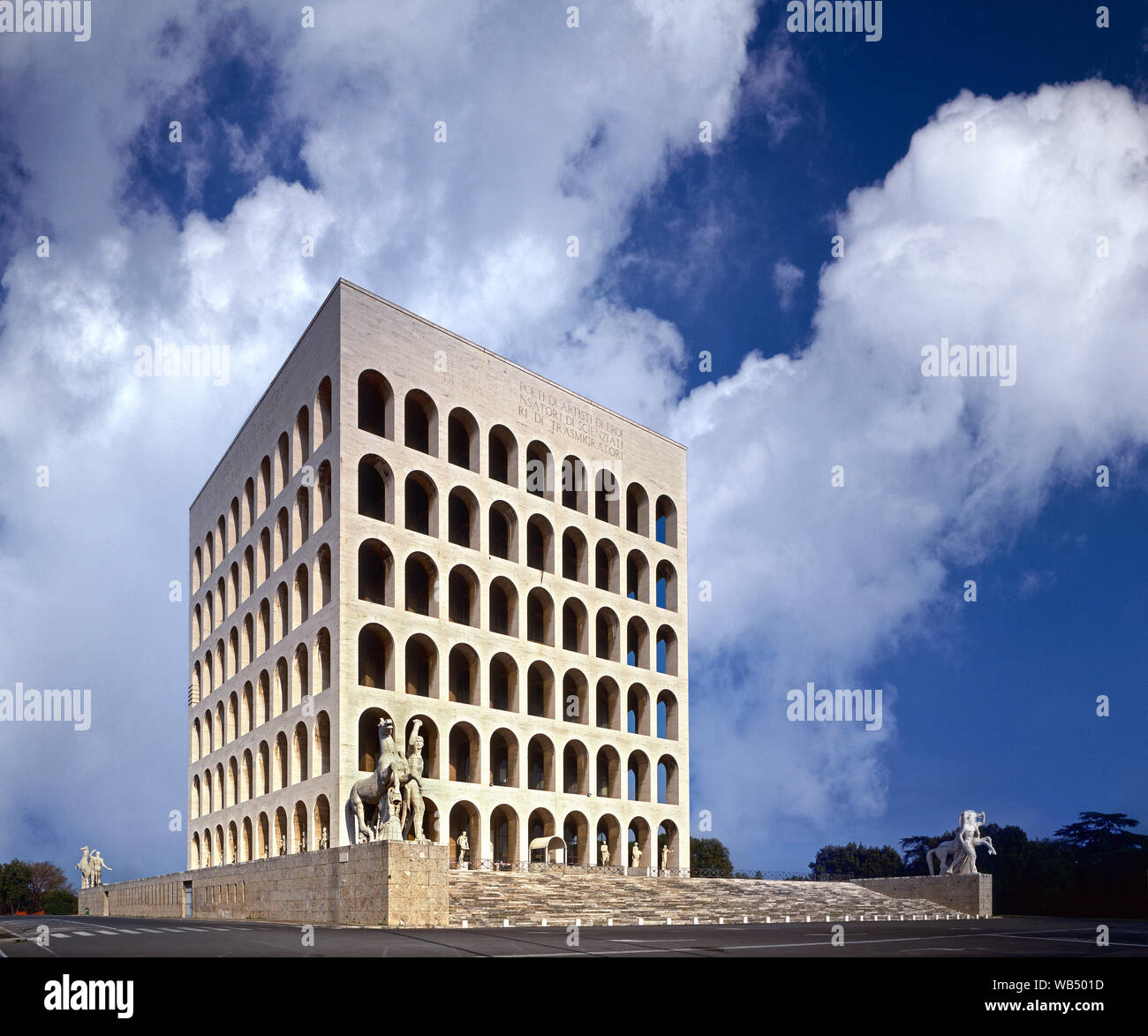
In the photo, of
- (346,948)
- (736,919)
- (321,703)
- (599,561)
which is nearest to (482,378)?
(599,561)

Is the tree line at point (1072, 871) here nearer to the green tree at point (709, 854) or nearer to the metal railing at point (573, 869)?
the metal railing at point (573, 869)

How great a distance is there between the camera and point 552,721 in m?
56.7

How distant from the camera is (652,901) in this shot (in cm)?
4294

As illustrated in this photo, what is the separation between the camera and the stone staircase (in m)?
36.2

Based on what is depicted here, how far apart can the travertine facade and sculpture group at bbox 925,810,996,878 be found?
614 inches

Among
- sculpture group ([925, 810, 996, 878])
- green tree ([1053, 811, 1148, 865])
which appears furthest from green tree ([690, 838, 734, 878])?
sculpture group ([925, 810, 996, 878])

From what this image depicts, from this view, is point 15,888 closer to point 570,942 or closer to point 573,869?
point 573,869

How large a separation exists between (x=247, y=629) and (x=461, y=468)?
1621 cm

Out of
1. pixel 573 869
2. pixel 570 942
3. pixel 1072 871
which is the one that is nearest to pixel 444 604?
pixel 573 869

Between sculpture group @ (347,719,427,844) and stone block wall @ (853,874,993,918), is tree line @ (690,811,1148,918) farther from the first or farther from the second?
sculpture group @ (347,719,427,844)

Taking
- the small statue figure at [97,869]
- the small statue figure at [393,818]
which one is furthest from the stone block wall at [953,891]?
the small statue figure at [97,869]

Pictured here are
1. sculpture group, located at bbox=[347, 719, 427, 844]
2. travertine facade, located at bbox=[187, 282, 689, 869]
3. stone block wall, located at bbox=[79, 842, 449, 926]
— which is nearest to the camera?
stone block wall, located at bbox=[79, 842, 449, 926]
